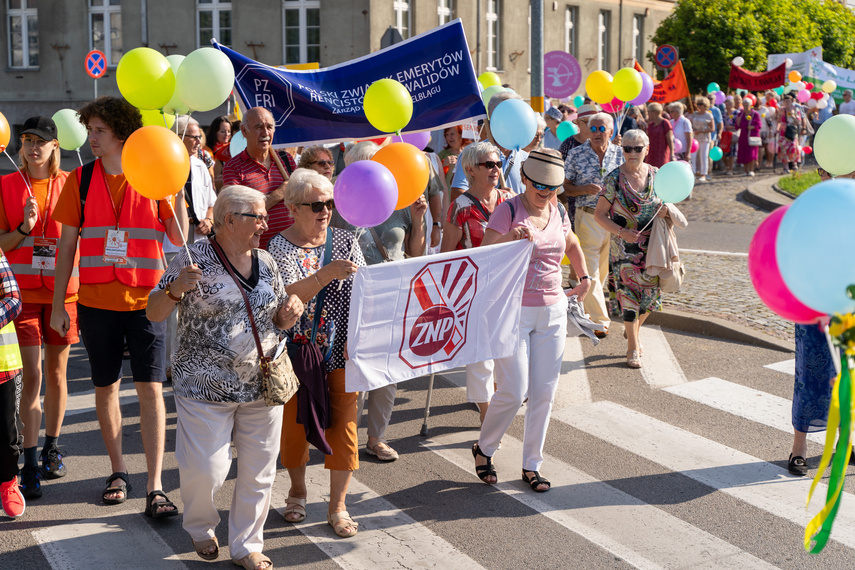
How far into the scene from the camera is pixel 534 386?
5.49 meters

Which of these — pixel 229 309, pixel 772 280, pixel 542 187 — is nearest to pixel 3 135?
pixel 229 309

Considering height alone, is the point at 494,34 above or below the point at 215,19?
above

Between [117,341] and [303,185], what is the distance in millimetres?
1445

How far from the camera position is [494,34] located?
3244cm

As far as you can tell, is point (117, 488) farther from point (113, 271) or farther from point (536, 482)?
point (536, 482)

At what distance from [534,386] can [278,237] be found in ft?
5.94

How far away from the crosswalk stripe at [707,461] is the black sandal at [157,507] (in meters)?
2.87

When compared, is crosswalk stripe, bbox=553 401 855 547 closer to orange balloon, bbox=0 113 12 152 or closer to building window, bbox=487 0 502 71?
orange balloon, bbox=0 113 12 152

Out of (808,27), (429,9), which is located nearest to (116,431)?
(429,9)

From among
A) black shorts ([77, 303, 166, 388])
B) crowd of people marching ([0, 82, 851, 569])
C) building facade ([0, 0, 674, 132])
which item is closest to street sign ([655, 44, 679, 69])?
building facade ([0, 0, 674, 132])

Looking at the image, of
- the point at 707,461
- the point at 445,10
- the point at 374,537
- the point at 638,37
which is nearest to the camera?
the point at 374,537

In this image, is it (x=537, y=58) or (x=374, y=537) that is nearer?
(x=374, y=537)

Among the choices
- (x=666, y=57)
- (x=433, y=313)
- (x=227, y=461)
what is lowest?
(x=227, y=461)

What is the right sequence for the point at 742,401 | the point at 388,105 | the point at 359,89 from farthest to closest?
the point at 359,89, the point at 742,401, the point at 388,105
